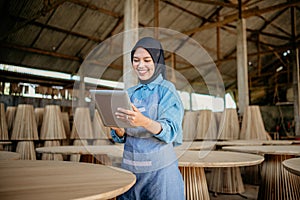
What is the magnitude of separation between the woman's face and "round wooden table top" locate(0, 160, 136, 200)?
0.52 m

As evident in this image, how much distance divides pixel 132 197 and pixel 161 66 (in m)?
0.72

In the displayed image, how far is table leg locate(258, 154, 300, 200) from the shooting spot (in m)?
3.36

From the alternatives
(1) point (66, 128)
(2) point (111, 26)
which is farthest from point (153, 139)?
(2) point (111, 26)

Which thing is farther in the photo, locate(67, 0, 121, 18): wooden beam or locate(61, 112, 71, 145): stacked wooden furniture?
locate(67, 0, 121, 18): wooden beam

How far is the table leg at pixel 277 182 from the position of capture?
11.0 ft

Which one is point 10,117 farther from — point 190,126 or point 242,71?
point 242,71

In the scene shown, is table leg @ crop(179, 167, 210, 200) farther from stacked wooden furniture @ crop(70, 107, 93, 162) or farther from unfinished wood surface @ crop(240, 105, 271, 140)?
unfinished wood surface @ crop(240, 105, 271, 140)

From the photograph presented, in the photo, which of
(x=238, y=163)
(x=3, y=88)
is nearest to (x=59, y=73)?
(x=3, y=88)

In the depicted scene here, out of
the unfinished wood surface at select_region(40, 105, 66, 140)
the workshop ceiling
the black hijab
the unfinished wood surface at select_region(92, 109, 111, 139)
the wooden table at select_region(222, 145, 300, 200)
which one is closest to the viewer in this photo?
the black hijab

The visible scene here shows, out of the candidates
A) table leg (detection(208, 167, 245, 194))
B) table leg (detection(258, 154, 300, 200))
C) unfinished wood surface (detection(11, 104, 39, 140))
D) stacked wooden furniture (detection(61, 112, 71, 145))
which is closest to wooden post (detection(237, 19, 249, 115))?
table leg (detection(208, 167, 245, 194))

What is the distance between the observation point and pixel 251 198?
4.30 metres

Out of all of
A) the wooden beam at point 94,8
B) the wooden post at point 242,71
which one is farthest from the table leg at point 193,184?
the wooden beam at point 94,8

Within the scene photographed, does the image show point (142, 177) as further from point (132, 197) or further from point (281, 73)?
point (281, 73)

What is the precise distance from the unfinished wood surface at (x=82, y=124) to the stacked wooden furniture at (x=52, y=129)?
0.95 ft
